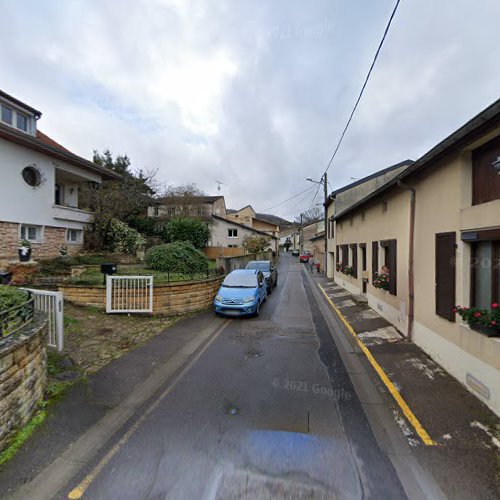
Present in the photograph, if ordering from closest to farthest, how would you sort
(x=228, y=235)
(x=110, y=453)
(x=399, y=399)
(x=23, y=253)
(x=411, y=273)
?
(x=110, y=453) < (x=399, y=399) < (x=411, y=273) < (x=23, y=253) < (x=228, y=235)

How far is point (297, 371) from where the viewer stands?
5.25 meters

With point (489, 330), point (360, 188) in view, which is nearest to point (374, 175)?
point (360, 188)

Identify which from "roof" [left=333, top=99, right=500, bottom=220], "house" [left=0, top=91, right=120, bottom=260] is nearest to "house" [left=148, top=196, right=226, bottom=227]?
"house" [left=0, top=91, right=120, bottom=260]

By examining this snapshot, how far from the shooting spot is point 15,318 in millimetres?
3881

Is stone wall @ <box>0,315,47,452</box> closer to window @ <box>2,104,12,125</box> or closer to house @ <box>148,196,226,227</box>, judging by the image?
window @ <box>2,104,12,125</box>

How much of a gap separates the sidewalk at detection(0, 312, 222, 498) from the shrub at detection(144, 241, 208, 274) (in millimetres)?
5479

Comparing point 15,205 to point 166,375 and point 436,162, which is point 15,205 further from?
point 436,162

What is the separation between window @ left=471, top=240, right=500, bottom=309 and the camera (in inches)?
163

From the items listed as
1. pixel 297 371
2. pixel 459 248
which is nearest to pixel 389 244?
pixel 459 248

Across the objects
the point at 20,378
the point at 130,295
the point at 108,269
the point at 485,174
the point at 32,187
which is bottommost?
the point at 20,378

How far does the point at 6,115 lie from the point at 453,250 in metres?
18.3

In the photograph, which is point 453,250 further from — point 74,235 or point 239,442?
point 74,235

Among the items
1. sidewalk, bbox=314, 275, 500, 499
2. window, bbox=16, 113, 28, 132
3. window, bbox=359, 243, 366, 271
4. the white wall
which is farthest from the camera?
window, bbox=16, 113, 28, 132

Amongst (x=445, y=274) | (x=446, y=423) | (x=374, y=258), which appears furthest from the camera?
(x=374, y=258)
